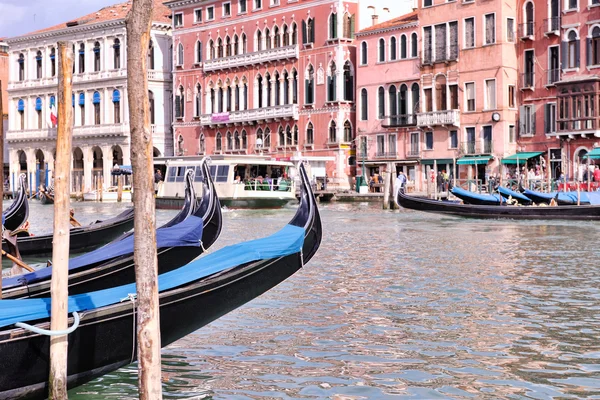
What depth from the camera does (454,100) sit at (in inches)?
1309

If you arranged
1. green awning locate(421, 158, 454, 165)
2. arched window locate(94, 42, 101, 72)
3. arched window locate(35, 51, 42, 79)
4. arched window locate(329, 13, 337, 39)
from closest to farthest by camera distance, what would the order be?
green awning locate(421, 158, 454, 165)
arched window locate(329, 13, 337, 39)
arched window locate(94, 42, 101, 72)
arched window locate(35, 51, 42, 79)

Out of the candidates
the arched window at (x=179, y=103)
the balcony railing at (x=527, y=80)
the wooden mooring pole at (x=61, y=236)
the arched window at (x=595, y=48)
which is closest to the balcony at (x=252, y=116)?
the arched window at (x=179, y=103)

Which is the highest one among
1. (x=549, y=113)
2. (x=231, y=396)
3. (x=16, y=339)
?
(x=549, y=113)

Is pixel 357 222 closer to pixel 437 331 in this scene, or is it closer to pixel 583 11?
pixel 583 11

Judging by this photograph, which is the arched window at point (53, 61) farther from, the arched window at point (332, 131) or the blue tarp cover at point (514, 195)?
the blue tarp cover at point (514, 195)

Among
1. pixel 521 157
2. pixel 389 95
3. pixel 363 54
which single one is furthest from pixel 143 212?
pixel 363 54

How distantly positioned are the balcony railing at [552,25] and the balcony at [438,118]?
13.5 ft

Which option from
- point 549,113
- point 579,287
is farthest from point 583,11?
point 579,287

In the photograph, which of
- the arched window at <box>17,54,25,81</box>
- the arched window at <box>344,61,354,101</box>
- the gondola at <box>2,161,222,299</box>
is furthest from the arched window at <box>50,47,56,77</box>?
the gondola at <box>2,161,222,299</box>

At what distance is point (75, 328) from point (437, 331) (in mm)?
3293

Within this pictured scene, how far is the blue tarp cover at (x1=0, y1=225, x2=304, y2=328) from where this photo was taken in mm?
5234

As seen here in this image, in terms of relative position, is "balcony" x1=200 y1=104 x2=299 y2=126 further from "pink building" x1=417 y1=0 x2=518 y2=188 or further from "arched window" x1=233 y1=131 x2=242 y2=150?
"pink building" x1=417 y1=0 x2=518 y2=188

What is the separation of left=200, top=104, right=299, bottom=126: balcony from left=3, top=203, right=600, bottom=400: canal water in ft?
84.3

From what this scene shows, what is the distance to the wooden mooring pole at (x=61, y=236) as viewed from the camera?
16.9 ft
